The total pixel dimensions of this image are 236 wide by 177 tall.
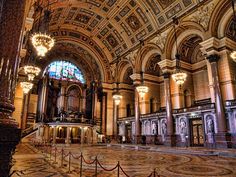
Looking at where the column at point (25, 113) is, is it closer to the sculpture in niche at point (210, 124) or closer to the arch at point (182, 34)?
the arch at point (182, 34)

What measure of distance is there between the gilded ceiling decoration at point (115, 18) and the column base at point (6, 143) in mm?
14067

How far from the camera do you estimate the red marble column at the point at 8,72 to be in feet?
4.87

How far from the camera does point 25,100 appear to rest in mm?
16906

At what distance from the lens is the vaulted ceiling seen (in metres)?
15.0

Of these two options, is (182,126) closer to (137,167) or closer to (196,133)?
(196,133)

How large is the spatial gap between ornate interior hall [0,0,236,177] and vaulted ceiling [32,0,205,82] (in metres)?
0.09

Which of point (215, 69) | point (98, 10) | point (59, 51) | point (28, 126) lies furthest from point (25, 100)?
point (215, 69)

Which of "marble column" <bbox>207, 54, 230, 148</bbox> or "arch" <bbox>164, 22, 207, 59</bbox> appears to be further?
"arch" <bbox>164, 22, 207, 59</bbox>

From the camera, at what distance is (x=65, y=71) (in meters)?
21.9

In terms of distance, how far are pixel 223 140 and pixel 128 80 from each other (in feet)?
42.0

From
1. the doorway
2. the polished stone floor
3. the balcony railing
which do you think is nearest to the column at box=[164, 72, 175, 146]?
the doorway

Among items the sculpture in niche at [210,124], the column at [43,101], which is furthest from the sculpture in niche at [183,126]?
the column at [43,101]

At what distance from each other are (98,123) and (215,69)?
1332cm

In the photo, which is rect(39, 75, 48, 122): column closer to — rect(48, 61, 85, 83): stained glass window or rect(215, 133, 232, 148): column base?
rect(48, 61, 85, 83): stained glass window
